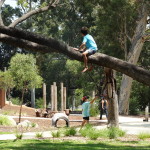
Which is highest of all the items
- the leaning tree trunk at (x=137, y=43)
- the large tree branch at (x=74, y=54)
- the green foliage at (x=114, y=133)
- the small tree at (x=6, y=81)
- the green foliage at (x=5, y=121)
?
the leaning tree trunk at (x=137, y=43)

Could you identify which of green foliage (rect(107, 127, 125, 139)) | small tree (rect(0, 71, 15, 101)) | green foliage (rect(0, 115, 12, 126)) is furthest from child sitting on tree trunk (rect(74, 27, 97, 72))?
small tree (rect(0, 71, 15, 101))

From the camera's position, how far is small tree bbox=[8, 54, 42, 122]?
37.5 meters

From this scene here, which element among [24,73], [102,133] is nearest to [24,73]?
[24,73]

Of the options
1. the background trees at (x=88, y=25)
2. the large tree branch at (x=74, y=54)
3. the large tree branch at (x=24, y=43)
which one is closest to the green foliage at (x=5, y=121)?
the background trees at (x=88, y=25)

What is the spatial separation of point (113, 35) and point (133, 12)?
7.96 feet

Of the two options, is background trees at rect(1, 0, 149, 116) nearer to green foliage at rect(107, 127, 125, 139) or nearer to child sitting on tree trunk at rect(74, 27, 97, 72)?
child sitting on tree trunk at rect(74, 27, 97, 72)

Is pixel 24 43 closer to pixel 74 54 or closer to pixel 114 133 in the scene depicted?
pixel 74 54

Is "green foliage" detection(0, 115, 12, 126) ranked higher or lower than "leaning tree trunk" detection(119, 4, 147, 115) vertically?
lower

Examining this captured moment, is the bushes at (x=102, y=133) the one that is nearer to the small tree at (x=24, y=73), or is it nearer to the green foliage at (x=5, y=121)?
the green foliage at (x=5, y=121)

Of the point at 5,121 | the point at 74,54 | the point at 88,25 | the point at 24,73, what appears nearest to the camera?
the point at 74,54

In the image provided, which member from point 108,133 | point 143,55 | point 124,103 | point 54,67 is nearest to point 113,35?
point 124,103

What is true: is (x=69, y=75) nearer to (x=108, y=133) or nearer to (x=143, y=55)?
(x=143, y=55)

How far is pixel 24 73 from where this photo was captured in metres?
38.3

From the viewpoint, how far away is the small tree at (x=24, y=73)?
37.5 meters
